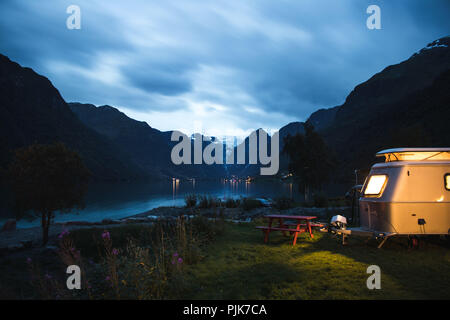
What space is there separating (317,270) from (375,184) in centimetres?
318

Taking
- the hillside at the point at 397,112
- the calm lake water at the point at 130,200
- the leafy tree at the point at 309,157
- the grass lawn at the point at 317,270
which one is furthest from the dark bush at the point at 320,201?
the grass lawn at the point at 317,270

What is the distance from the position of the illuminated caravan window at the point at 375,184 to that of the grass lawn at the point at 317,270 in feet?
4.65

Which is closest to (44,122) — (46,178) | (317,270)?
(46,178)

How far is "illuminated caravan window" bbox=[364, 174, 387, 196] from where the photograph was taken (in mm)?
6977

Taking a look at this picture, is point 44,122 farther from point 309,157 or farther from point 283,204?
point 283,204

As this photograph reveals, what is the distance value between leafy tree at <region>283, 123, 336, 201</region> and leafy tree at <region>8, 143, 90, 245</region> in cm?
1619

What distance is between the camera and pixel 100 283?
502 centimetres

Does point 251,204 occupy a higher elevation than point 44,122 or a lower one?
lower

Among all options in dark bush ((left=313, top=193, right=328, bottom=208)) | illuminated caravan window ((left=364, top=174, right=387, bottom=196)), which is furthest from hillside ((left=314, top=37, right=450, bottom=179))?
illuminated caravan window ((left=364, top=174, right=387, bottom=196))

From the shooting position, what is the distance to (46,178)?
8.98 meters

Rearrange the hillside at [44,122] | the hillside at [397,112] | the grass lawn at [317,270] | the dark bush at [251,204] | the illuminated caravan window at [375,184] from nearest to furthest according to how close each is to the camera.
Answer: the grass lawn at [317,270], the illuminated caravan window at [375,184], the dark bush at [251,204], the hillside at [397,112], the hillside at [44,122]

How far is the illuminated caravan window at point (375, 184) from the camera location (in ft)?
22.9

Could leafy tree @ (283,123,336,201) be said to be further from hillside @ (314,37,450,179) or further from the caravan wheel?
the caravan wheel

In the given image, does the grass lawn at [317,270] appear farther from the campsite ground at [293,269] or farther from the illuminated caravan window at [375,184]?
the illuminated caravan window at [375,184]
